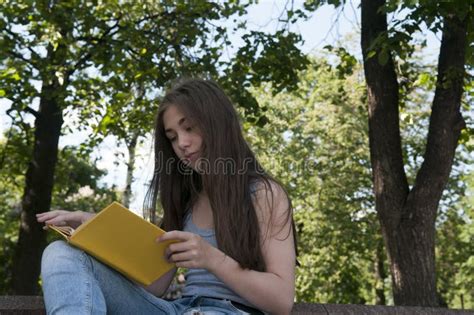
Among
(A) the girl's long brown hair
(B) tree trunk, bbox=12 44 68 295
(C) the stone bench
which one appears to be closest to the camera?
(A) the girl's long brown hair

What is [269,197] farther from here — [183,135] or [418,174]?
[418,174]

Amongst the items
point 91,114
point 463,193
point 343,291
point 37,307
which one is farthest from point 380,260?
point 37,307

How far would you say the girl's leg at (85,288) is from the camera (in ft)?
6.86

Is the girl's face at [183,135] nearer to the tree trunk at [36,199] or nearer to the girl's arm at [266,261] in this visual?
the girl's arm at [266,261]

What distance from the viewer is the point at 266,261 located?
2416 millimetres

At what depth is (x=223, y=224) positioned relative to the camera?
250 centimetres

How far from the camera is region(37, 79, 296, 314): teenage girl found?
2230 mm

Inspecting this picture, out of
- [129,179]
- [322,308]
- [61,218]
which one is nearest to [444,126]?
[322,308]

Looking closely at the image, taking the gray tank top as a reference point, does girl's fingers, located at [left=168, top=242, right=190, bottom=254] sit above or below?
above

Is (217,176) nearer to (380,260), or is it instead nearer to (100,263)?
(100,263)

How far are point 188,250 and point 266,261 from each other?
323 mm

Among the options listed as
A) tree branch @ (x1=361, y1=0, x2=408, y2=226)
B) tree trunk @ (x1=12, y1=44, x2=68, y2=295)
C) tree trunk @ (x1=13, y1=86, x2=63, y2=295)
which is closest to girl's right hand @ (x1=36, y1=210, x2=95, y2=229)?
tree branch @ (x1=361, y1=0, x2=408, y2=226)

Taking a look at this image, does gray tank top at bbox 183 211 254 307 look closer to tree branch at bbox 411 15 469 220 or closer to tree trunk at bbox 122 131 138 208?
tree branch at bbox 411 15 469 220

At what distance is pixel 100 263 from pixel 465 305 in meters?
25.4
